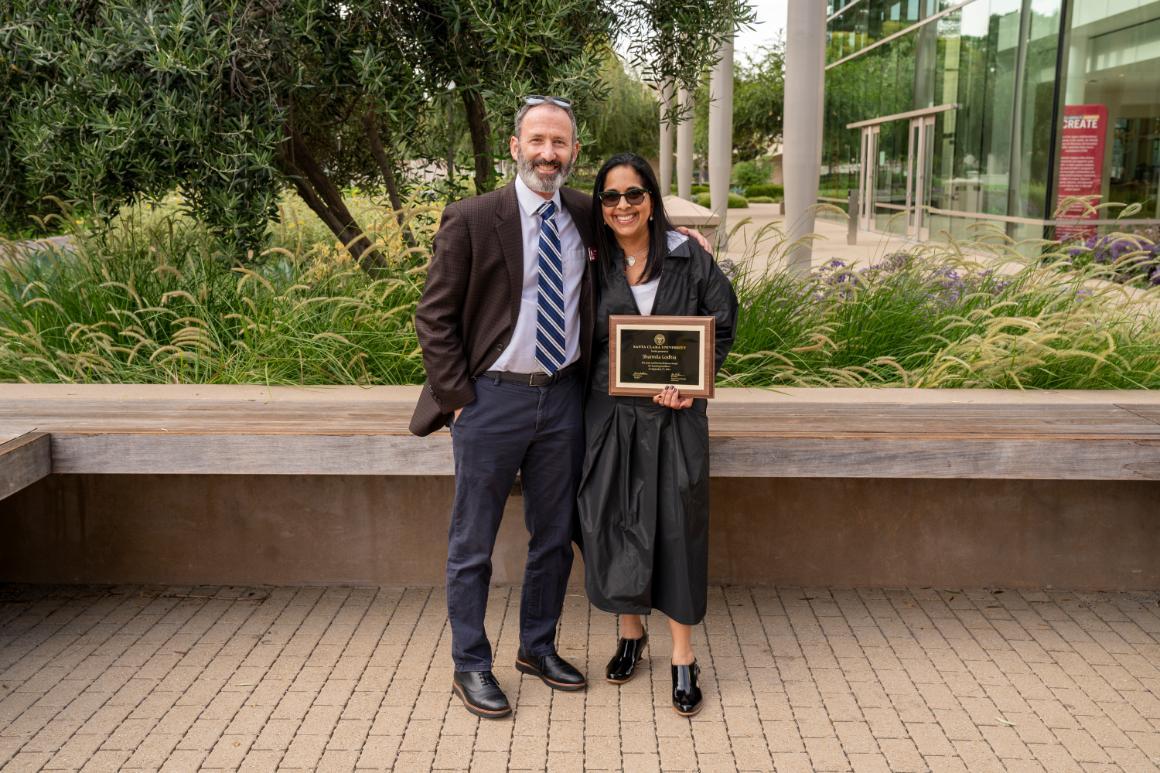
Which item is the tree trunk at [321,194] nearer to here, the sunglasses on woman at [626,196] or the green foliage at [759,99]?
the sunglasses on woman at [626,196]

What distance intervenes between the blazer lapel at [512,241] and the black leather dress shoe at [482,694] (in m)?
1.23

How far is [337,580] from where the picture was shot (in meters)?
4.71

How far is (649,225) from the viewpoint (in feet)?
11.5

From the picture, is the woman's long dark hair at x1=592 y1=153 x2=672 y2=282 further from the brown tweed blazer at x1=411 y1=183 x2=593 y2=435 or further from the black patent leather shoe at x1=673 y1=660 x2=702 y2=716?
the black patent leather shoe at x1=673 y1=660 x2=702 y2=716

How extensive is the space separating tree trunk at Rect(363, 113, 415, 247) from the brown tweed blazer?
2783 mm

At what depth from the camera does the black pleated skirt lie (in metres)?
3.47

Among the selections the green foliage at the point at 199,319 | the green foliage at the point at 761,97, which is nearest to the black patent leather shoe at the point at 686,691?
the green foliage at the point at 199,319

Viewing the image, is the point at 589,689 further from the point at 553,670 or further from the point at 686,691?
the point at 686,691

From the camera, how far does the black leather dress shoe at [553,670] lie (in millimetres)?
3729

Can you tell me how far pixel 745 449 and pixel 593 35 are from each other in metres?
2.59

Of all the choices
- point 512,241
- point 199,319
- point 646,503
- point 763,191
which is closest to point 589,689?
point 646,503

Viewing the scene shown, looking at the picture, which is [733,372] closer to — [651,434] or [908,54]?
[651,434]

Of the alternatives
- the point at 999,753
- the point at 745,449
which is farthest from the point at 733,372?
the point at 999,753

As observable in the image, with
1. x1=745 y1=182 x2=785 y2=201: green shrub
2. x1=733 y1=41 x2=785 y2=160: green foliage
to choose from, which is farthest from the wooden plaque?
x1=745 y1=182 x2=785 y2=201: green shrub
